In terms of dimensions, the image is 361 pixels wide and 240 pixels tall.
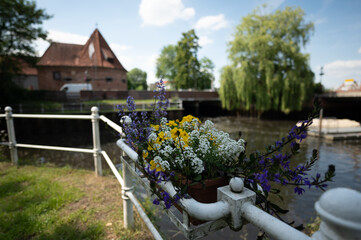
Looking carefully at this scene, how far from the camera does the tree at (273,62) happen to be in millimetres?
20281

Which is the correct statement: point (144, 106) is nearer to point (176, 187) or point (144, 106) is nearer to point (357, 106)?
point (176, 187)

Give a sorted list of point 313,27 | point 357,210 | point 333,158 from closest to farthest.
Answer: point 357,210 → point 333,158 → point 313,27

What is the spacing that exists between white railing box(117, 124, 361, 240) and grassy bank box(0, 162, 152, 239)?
1772 mm

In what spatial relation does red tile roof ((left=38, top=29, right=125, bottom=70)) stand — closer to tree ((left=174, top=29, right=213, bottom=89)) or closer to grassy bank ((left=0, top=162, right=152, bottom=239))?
tree ((left=174, top=29, right=213, bottom=89))

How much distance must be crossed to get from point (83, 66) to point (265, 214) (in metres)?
35.1

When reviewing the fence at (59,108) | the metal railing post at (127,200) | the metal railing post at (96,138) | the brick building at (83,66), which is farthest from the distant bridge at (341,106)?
the brick building at (83,66)

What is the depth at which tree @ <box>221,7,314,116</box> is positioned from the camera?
20.3 meters

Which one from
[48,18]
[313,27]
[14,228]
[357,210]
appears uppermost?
[48,18]

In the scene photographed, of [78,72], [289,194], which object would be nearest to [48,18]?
[78,72]

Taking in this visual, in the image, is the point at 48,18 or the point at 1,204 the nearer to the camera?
the point at 1,204

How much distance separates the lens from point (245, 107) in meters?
23.2

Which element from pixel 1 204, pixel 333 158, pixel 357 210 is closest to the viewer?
pixel 357 210

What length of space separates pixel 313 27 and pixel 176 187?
26.2 metres

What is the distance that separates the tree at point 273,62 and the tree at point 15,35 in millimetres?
20624
